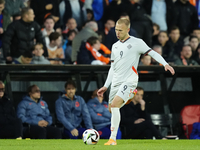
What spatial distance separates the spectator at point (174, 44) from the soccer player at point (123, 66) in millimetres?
5863

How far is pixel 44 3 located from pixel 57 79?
2841 mm

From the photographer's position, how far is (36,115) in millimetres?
11023

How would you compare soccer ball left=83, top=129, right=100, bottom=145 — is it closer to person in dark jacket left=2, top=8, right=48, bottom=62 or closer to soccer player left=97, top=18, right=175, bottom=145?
soccer player left=97, top=18, right=175, bottom=145

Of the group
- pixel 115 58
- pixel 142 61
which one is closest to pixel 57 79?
pixel 142 61

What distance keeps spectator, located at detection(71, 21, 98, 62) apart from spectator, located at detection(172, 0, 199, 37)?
146 inches

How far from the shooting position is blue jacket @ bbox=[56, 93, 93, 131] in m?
11.2

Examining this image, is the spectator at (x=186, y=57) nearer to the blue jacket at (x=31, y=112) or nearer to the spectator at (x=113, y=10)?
the spectator at (x=113, y=10)

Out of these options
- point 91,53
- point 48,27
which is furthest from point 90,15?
point 91,53

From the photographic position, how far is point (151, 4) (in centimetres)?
A: 1535

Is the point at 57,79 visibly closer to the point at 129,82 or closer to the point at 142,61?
the point at 142,61

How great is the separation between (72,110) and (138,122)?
5.43ft

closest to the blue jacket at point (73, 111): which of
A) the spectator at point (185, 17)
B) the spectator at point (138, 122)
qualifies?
the spectator at point (138, 122)
